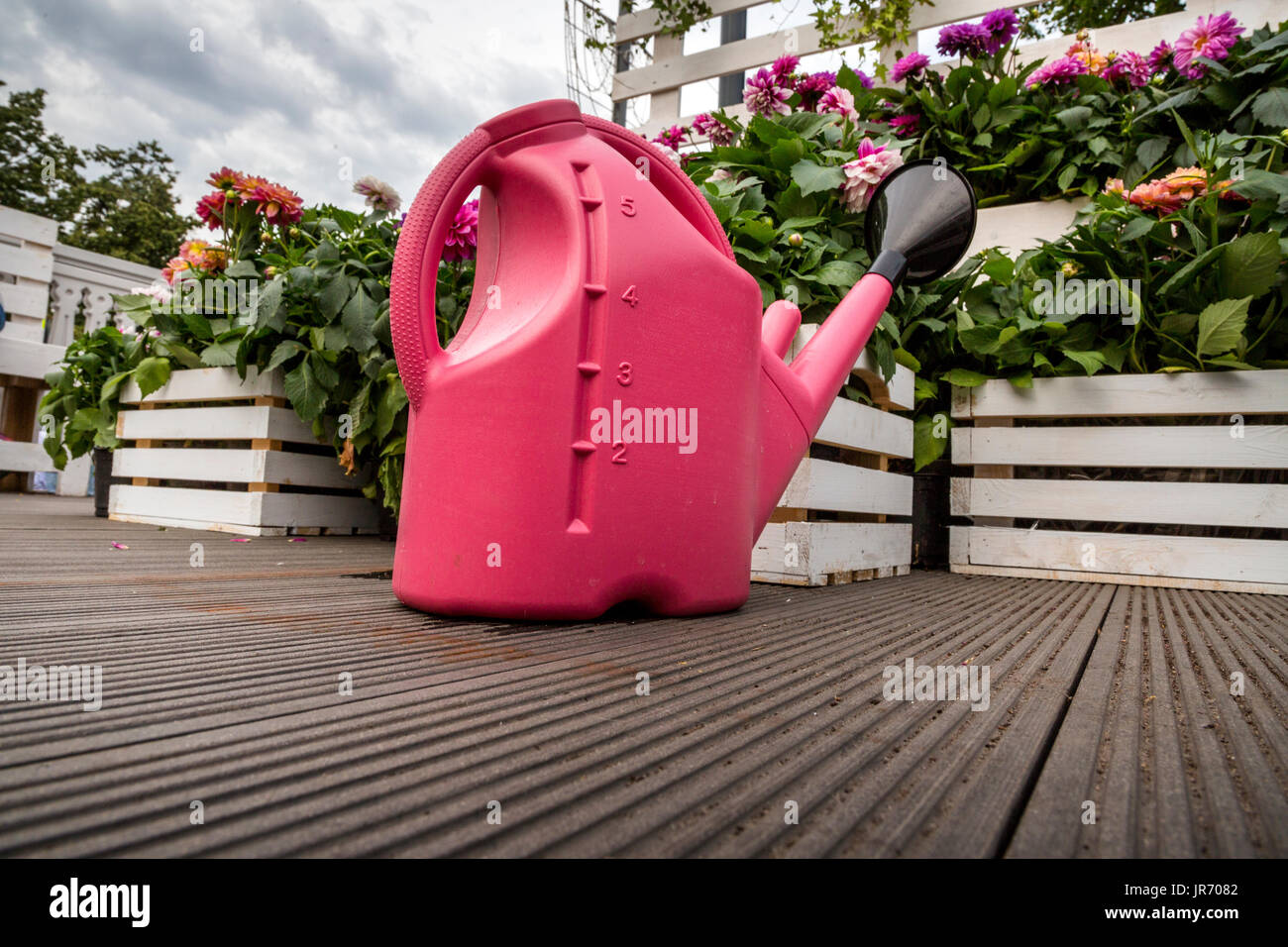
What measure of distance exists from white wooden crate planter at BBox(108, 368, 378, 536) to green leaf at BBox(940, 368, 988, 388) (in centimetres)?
189

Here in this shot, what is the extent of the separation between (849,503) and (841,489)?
0.18 ft

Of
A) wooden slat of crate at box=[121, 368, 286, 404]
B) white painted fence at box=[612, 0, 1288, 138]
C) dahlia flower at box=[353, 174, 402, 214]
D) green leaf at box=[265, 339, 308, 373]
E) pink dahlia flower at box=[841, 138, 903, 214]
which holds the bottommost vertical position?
wooden slat of crate at box=[121, 368, 286, 404]

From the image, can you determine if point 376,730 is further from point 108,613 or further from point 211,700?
point 108,613

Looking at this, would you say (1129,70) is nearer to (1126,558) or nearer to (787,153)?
(787,153)

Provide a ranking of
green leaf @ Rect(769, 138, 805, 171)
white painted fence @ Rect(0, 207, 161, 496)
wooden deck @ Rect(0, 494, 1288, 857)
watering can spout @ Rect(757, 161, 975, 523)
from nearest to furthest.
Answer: wooden deck @ Rect(0, 494, 1288, 857)
watering can spout @ Rect(757, 161, 975, 523)
green leaf @ Rect(769, 138, 805, 171)
white painted fence @ Rect(0, 207, 161, 496)

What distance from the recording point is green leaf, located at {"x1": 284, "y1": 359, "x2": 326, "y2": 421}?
2.14m

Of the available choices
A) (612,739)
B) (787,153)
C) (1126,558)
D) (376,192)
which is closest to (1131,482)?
(1126,558)

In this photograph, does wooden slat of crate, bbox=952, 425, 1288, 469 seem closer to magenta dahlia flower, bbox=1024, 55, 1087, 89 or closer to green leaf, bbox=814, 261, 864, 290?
green leaf, bbox=814, 261, 864, 290

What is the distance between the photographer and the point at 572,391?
98cm

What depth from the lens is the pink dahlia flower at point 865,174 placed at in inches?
69.1

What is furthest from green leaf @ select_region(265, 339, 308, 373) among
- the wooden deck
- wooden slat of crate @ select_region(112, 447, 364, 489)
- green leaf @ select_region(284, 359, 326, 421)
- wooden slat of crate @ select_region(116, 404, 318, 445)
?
the wooden deck

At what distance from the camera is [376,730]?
54 centimetres
